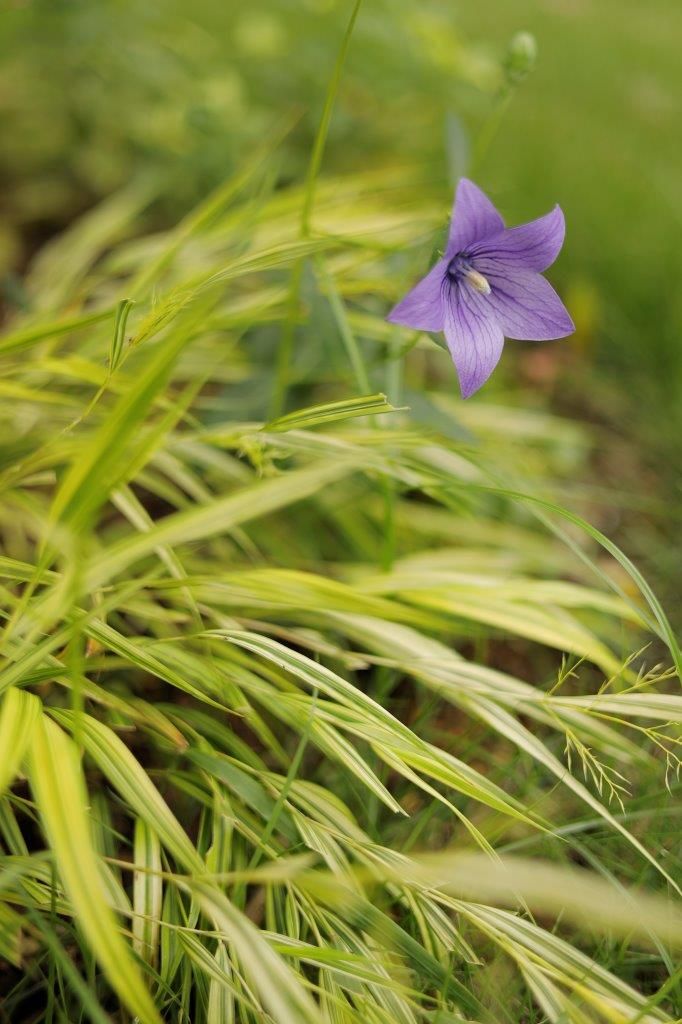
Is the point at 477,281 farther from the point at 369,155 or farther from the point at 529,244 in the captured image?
the point at 369,155

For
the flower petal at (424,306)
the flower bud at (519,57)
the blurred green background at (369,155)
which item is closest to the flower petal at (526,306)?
the flower petal at (424,306)

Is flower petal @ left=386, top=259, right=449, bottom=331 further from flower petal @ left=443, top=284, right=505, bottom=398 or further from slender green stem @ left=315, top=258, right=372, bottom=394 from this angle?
slender green stem @ left=315, top=258, right=372, bottom=394

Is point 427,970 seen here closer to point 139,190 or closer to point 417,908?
point 417,908

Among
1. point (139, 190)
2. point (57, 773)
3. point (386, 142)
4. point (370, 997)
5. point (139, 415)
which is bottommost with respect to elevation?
point (370, 997)

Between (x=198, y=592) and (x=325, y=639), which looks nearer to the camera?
(x=198, y=592)

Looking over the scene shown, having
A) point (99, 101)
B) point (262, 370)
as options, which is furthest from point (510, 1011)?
point (99, 101)

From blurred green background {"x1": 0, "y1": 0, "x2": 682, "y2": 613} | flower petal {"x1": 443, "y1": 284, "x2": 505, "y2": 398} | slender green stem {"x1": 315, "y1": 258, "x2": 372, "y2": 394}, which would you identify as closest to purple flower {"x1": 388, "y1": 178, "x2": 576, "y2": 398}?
flower petal {"x1": 443, "y1": 284, "x2": 505, "y2": 398}

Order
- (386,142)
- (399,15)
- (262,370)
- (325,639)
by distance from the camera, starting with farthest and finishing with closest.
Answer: (386,142) → (399,15) → (262,370) → (325,639)

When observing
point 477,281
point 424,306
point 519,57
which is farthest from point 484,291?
point 519,57
